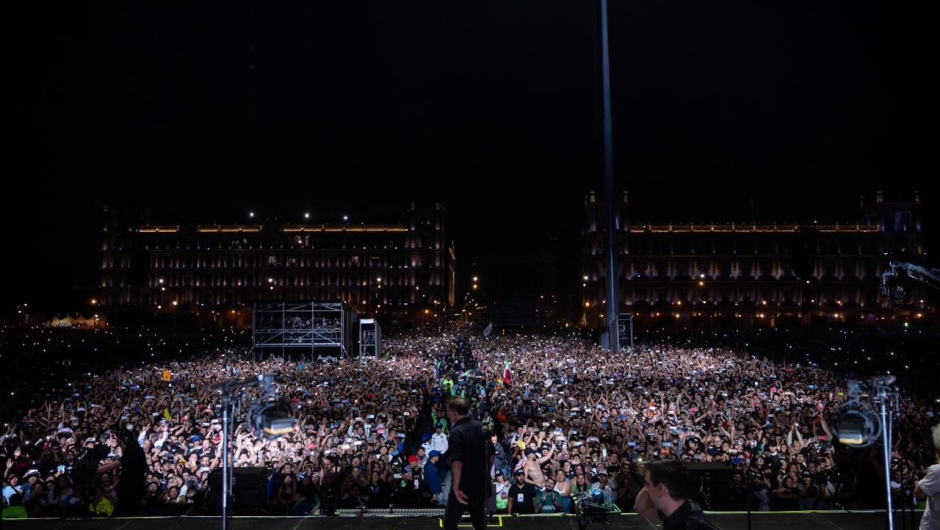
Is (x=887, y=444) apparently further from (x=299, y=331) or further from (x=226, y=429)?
(x=299, y=331)

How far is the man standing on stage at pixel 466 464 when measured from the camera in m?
5.94

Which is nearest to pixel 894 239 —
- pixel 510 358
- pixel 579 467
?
pixel 510 358

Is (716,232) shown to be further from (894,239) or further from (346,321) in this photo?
(346,321)

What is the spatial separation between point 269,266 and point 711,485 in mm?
95684

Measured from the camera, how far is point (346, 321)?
109 ft

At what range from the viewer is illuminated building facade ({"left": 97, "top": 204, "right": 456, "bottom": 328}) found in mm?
96812

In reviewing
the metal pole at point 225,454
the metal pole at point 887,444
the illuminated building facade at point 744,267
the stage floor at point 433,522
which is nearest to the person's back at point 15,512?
the stage floor at point 433,522

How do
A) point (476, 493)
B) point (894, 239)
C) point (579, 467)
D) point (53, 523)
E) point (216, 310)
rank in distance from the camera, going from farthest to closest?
point (216, 310) → point (894, 239) → point (579, 467) → point (53, 523) → point (476, 493)

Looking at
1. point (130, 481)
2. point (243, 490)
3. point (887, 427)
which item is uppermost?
point (887, 427)

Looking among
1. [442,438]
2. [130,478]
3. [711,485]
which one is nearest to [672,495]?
[711,485]

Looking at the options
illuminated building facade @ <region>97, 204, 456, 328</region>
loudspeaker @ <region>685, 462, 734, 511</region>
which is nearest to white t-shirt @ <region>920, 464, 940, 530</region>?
loudspeaker @ <region>685, 462, 734, 511</region>

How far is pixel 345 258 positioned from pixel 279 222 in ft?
38.4

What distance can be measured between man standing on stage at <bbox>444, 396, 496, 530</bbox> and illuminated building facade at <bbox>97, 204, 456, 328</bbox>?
89863 millimetres

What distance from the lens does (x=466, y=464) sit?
236 inches
